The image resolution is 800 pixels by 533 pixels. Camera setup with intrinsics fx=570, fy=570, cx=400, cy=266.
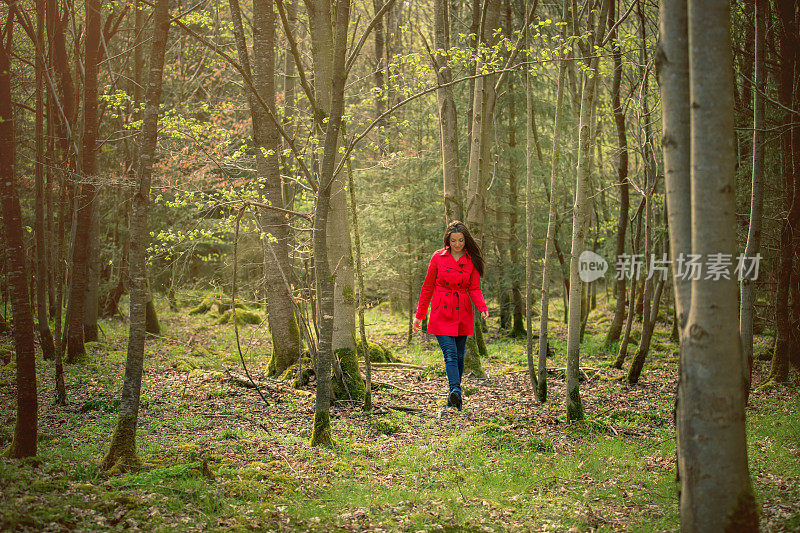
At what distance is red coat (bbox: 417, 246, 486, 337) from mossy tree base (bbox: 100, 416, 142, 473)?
369 cm

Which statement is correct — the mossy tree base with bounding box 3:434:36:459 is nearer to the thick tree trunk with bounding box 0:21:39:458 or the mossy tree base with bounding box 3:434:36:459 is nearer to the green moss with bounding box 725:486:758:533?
the thick tree trunk with bounding box 0:21:39:458

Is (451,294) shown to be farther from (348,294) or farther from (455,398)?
(348,294)

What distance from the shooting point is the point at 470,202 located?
11352mm

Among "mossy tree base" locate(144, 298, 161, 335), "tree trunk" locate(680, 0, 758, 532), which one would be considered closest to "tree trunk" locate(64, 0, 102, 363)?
"mossy tree base" locate(144, 298, 161, 335)

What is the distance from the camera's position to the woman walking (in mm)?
7578

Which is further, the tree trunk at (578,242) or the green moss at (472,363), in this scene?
the green moss at (472,363)

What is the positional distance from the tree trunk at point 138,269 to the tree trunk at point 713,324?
170 inches

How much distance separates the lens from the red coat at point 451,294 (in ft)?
25.0

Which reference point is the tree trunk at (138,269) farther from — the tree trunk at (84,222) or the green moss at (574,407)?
the tree trunk at (84,222)

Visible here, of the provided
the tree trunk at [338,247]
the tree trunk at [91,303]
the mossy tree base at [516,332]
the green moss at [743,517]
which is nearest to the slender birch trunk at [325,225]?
the tree trunk at [338,247]

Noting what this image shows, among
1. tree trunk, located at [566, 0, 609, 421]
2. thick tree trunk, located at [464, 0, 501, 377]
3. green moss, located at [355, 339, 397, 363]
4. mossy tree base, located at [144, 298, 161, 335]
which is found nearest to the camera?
tree trunk, located at [566, 0, 609, 421]

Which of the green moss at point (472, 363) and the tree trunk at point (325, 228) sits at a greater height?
the tree trunk at point (325, 228)

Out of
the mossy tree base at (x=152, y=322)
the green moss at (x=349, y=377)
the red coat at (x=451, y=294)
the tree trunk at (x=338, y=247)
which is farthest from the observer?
the mossy tree base at (x=152, y=322)

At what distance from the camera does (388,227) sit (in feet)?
58.6
